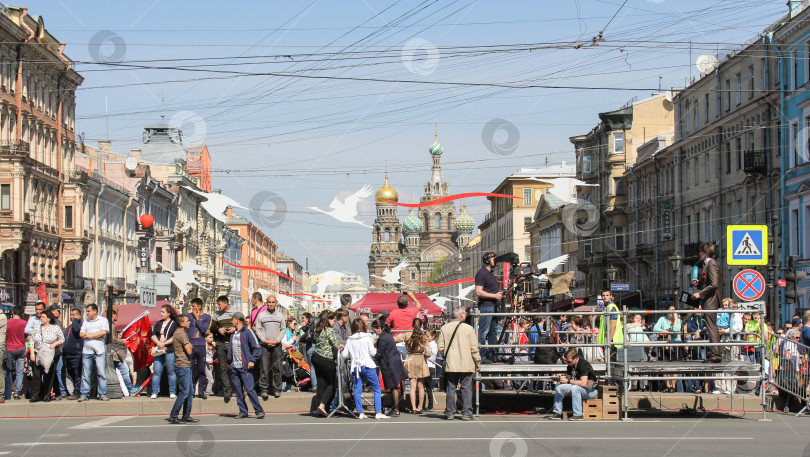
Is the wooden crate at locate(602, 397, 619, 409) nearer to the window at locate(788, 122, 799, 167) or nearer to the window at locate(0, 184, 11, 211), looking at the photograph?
the window at locate(788, 122, 799, 167)

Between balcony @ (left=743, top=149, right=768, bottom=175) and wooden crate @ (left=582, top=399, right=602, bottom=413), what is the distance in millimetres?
27806

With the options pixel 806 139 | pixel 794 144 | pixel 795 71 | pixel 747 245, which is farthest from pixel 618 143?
pixel 747 245

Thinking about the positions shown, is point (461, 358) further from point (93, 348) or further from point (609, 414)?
point (93, 348)

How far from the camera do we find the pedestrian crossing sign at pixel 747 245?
2303 centimetres

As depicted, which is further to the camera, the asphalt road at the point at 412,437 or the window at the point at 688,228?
the window at the point at 688,228

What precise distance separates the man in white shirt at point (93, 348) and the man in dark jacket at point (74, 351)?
0.36m

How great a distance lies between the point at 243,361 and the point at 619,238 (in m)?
53.3

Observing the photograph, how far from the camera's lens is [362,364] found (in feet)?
56.1

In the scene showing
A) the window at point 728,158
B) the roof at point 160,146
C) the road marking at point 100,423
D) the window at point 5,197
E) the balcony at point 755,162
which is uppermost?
the roof at point 160,146

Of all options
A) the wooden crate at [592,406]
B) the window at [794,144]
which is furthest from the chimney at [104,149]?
the wooden crate at [592,406]

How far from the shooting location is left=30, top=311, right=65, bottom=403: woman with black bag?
1923 centimetres

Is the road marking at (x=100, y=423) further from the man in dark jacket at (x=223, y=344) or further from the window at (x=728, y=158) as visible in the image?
the window at (x=728, y=158)

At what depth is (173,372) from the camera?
18.0m

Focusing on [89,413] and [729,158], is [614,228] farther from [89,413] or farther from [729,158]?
[89,413]
